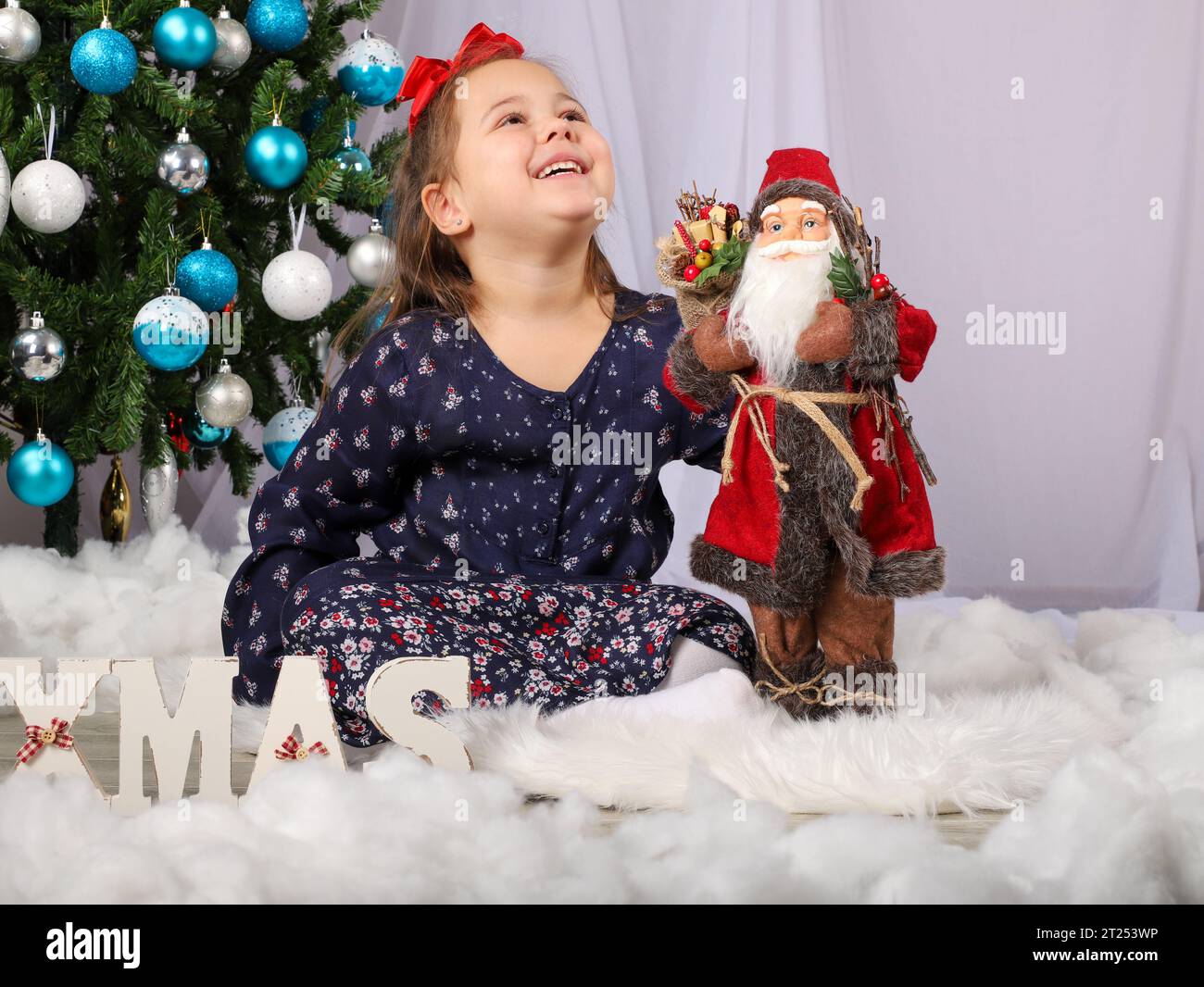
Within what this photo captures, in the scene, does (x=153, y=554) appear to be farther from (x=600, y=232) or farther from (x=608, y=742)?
(x=608, y=742)

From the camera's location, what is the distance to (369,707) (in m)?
0.95

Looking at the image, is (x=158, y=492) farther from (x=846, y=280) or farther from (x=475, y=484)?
(x=846, y=280)

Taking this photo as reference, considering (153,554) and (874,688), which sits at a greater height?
(153,554)

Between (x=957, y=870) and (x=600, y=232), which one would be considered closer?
(x=957, y=870)

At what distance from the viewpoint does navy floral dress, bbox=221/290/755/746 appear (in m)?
1.32

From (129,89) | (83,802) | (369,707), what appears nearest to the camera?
(83,802)

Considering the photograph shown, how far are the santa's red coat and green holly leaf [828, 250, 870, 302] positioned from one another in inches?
1.4

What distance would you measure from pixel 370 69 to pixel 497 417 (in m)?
0.84

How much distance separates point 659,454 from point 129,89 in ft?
3.20

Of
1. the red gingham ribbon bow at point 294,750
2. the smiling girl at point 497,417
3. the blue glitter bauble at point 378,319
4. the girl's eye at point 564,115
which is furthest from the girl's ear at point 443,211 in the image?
the red gingham ribbon bow at point 294,750

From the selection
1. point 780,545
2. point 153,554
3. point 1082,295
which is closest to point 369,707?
point 780,545

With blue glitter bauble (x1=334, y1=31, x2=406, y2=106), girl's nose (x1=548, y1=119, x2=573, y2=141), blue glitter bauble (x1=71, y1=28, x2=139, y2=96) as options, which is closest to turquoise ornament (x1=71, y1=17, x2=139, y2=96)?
blue glitter bauble (x1=71, y1=28, x2=139, y2=96)

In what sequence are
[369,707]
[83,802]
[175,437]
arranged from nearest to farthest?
1. [83,802]
2. [369,707]
3. [175,437]
